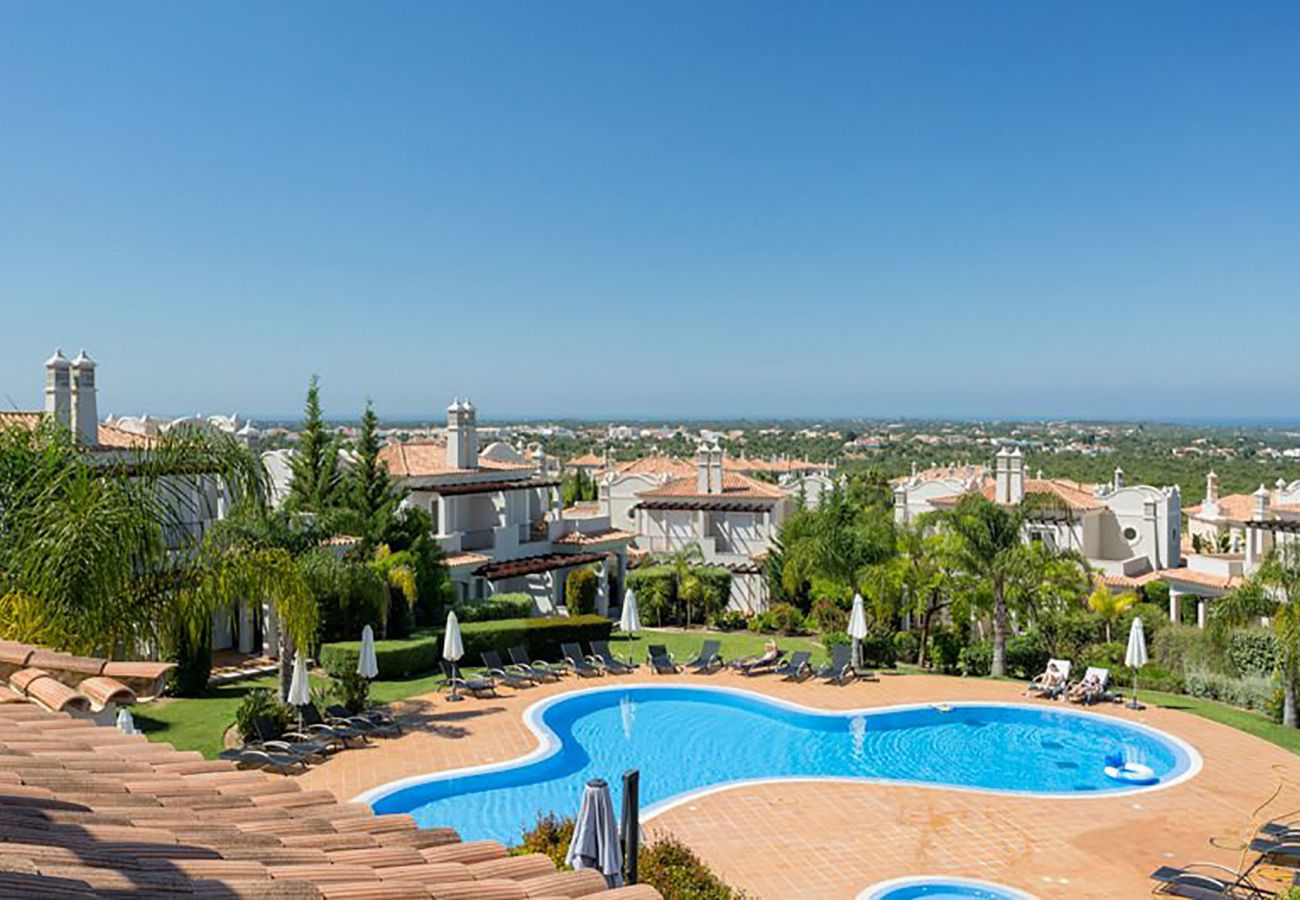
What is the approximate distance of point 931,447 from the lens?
192 metres

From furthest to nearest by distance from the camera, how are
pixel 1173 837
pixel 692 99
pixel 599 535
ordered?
pixel 599 535
pixel 692 99
pixel 1173 837

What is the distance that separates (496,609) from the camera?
2919cm

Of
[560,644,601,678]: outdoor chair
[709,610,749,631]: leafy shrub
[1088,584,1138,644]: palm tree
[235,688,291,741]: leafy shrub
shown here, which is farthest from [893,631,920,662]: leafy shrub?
[235,688,291,741]: leafy shrub

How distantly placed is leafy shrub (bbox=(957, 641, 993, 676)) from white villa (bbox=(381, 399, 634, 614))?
14169 millimetres

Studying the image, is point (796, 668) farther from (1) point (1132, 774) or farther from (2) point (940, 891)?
(2) point (940, 891)

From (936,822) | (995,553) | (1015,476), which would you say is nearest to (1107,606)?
(995,553)

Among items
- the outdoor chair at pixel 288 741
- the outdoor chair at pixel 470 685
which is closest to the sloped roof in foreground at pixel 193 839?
the outdoor chair at pixel 288 741

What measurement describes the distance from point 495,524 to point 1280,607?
25.7 m

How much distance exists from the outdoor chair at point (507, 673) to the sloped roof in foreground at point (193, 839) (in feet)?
56.0

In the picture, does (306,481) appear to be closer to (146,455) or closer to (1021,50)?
(146,455)

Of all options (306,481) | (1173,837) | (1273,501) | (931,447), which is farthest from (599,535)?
(931,447)

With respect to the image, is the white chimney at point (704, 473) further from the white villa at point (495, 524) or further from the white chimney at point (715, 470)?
the white villa at point (495, 524)

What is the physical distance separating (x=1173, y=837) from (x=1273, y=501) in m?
35.4

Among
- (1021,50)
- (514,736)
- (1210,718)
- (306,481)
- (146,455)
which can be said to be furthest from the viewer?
(306,481)
